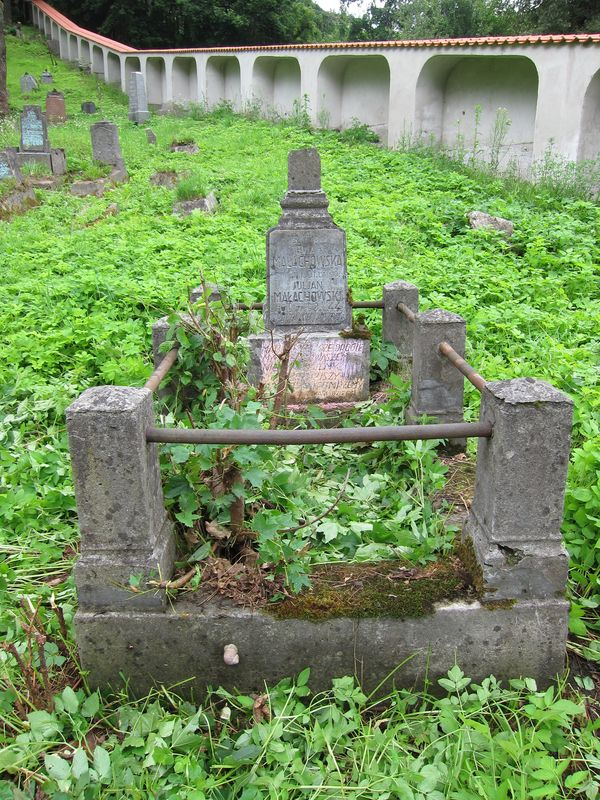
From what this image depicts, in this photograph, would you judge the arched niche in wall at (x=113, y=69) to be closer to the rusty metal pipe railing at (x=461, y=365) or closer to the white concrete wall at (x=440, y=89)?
the white concrete wall at (x=440, y=89)

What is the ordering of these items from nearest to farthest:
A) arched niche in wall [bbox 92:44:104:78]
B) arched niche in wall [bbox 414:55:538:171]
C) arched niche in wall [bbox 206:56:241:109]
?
arched niche in wall [bbox 414:55:538:171]
arched niche in wall [bbox 206:56:241:109]
arched niche in wall [bbox 92:44:104:78]

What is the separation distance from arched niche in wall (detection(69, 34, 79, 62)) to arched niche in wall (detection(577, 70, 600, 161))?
29441mm

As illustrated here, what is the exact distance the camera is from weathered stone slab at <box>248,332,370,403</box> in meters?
4.95

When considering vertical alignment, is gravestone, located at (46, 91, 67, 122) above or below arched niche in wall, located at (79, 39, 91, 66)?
below

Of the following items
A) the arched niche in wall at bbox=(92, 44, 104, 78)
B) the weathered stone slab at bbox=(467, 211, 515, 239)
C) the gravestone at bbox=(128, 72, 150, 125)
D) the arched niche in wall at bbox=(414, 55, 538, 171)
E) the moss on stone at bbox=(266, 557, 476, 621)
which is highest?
the arched niche in wall at bbox=(92, 44, 104, 78)

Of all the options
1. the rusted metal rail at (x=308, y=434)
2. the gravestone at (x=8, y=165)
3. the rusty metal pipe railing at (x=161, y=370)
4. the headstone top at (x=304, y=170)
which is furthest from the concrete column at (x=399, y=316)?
the gravestone at (x=8, y=165)

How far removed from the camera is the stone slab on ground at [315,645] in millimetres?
2529

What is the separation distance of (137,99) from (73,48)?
15221 millimetres

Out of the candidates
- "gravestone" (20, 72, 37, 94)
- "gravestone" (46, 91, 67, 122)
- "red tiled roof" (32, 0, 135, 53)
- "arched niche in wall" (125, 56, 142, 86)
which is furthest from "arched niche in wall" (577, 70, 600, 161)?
"arched niche in wall" (125, 56, 142, 86)

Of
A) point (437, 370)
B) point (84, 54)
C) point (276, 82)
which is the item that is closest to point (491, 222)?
point (437, 370)

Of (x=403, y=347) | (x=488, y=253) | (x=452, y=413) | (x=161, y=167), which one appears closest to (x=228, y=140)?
(x=161, y=167)

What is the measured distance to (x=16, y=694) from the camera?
2.39 metres

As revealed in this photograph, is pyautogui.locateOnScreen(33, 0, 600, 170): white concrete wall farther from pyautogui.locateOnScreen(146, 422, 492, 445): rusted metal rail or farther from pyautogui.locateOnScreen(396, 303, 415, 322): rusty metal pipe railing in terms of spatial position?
pyautogui.locateOnScreen(146, 422, 492, 445): rusted metal rail

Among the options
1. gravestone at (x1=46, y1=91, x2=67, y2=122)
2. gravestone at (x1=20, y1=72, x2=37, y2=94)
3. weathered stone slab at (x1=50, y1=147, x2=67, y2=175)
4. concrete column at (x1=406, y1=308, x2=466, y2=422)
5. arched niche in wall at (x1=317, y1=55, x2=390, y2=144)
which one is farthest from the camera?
gravestone at (x1=20, y1=72, x2=37, y2=94)
